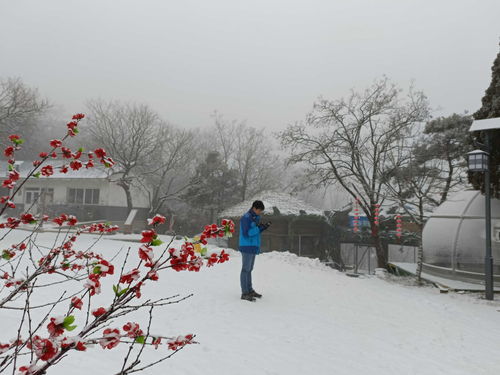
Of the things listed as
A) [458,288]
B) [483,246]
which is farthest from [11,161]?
[483,246]

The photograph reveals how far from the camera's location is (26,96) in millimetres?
20219

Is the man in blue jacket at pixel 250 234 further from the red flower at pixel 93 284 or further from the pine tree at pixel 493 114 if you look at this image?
the pine tree at pixel 493 114

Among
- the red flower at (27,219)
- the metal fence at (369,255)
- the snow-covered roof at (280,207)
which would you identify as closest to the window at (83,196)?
the snow-covered roof at (280,207)

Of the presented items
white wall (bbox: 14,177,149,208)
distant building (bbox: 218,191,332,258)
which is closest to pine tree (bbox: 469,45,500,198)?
distant building (bbox: 218,191,332,258)

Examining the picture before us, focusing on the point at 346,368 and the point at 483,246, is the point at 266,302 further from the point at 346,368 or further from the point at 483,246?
the point at 483,246

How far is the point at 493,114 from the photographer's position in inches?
448

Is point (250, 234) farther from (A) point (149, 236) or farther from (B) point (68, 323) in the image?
(B) point (68, 323)

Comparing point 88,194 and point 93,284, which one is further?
point 88,194

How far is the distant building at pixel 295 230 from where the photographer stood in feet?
75.9

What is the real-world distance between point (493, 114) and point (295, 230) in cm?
1415

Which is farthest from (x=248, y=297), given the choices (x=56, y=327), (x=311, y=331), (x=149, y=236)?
(x=56, y=327)

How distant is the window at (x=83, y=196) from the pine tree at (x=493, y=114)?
29.6m

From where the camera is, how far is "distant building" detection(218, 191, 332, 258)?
23.1 metres

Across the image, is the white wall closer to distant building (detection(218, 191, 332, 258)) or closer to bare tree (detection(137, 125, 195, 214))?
bare tree (detection(137, 125, 195, 214))
